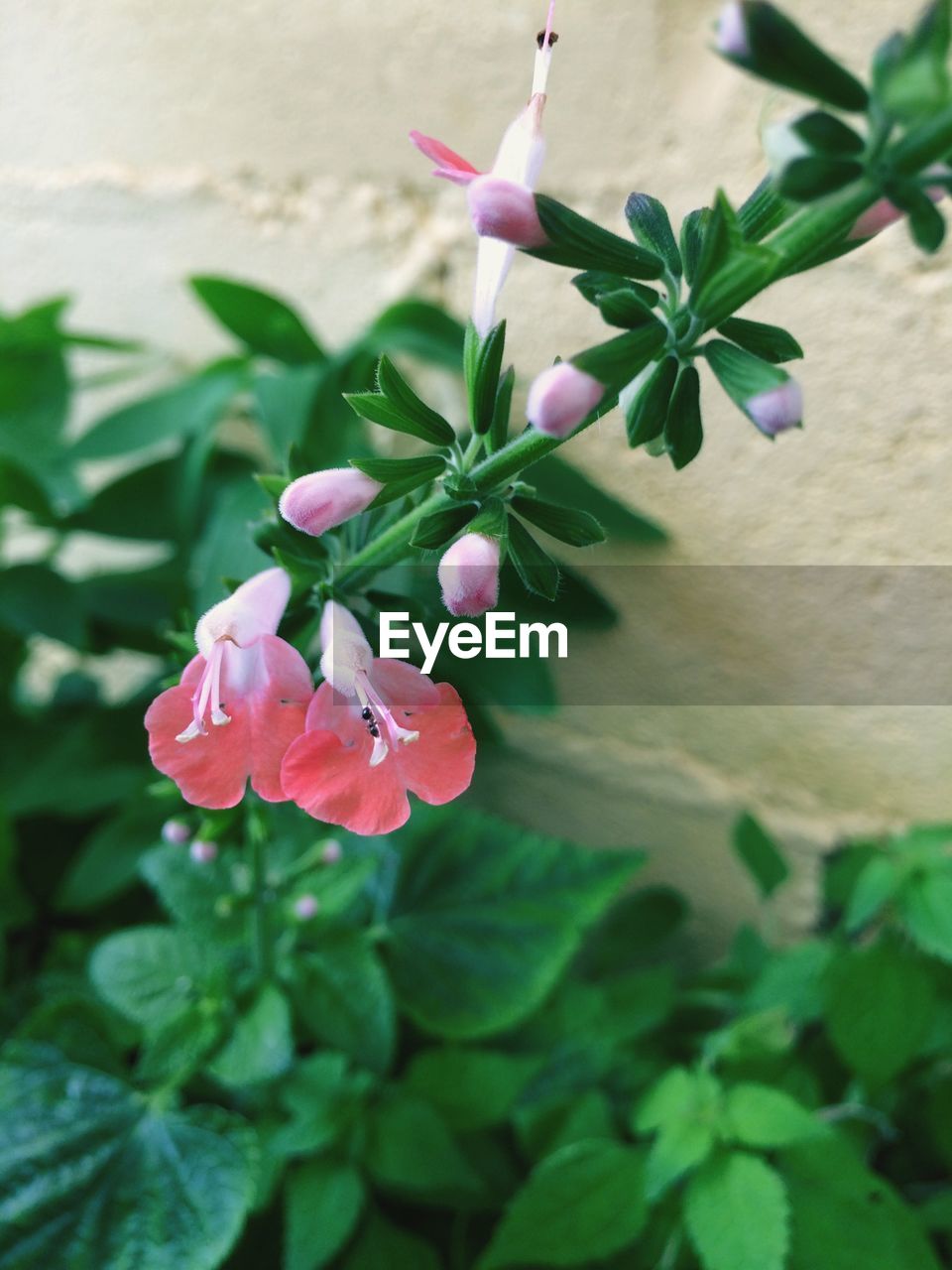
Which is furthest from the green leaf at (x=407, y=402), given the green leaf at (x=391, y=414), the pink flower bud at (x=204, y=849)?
the pink flower bud at (x=204, y=849)

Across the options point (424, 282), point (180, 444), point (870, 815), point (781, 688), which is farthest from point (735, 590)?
point (180, 444)

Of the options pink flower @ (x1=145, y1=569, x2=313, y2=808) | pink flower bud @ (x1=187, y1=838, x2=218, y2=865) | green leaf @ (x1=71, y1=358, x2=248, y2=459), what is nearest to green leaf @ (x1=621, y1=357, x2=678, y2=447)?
pink flower @ (x1=145, y1=569, x2=313, y2=808)

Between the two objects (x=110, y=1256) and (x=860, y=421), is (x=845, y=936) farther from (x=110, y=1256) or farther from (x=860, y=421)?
(x=110, y=1256)

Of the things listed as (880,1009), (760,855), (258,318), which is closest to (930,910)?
(880,1009)

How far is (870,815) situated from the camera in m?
0.76

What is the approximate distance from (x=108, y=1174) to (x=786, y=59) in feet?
1.75

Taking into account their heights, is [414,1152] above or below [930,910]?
below

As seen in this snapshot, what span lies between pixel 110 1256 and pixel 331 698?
1.04ft

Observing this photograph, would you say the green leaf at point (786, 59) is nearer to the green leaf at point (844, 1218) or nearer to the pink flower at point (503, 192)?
the pink flower at point (503, 192)

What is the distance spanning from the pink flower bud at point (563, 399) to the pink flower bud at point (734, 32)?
72 millimetres

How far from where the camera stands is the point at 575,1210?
0.50 meters

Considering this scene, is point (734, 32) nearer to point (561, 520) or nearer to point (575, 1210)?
point (561, 520)

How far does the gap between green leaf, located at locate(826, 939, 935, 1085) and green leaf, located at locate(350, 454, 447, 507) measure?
0.40 m

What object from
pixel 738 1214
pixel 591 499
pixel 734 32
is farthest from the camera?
pixel 591 499
